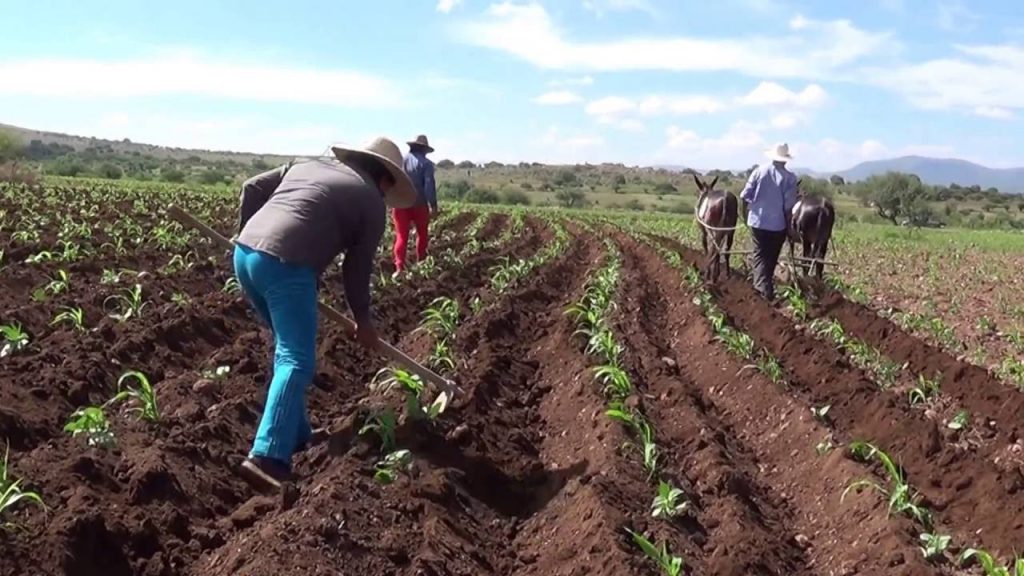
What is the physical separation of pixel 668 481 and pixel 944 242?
1193 inches

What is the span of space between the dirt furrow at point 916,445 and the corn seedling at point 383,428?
111 inches

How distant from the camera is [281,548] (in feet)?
14.4

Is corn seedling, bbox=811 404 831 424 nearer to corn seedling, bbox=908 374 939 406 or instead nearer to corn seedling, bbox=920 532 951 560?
corn seedling, bbox=908 374 939 406

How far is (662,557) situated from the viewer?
4.52 metres

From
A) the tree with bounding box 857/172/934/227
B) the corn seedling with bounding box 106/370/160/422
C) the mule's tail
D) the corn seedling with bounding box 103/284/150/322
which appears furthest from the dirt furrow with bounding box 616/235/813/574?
the tree with bounding box 857/172/934/227

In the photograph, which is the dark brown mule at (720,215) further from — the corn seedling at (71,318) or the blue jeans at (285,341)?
the blue jeans at (285,341)

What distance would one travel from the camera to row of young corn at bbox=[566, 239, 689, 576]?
4.68 m

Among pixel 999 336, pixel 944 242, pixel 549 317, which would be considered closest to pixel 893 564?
pixel 549 317

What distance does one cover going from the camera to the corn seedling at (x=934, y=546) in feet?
15.8

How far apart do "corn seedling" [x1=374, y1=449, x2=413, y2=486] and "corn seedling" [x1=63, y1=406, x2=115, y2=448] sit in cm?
134

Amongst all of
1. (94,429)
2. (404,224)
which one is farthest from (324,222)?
(404,224)

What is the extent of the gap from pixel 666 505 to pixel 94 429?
2.89 m

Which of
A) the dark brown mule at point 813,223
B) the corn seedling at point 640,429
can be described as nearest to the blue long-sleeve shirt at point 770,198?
the dark brown mule at point 813,223

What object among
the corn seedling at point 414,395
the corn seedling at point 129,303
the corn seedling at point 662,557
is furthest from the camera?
the corn seedling at point 129,303
